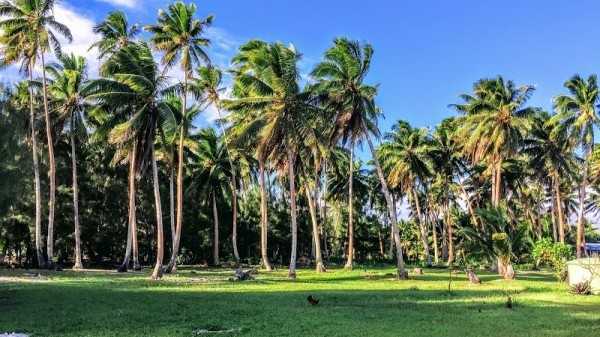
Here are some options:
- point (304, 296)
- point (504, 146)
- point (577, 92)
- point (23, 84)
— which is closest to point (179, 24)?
point (23, 84)

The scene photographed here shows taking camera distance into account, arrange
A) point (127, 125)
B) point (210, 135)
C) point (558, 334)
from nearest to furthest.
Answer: point (558, 334) < point (127, 125) < point (210, 135)

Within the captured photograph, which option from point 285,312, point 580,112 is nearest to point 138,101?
point 285,312

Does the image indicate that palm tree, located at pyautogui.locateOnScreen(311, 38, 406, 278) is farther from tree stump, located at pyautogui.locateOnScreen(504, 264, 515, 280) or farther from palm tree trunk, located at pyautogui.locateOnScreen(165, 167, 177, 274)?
palm tree trunk, located at pyautogui.locateOnScreen(165, 167, 177, 274)

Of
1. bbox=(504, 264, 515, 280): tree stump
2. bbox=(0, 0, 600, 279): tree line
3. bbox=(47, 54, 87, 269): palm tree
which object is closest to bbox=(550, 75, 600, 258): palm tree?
bbox=(0, 0, 600, 279): tree line

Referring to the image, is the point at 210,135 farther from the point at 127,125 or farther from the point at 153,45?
the point at 127,125

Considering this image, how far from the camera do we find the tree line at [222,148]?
25812mm

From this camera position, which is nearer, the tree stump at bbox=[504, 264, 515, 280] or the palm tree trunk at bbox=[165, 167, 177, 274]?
the tree stump at bbox=[504, 264, 515, 280]

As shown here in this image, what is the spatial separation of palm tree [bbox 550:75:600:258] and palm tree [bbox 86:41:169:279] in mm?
30744

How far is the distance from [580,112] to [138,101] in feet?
109

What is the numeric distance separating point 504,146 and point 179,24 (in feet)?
75.8

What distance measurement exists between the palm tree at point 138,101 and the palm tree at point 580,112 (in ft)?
101

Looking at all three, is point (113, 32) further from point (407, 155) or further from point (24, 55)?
point (407, 155)

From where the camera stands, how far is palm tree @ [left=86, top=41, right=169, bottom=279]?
2389cm

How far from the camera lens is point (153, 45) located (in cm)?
2886
